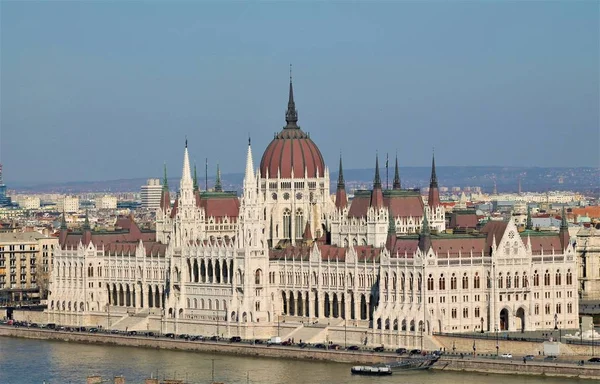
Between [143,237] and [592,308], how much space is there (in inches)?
1414

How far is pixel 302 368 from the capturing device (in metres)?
125

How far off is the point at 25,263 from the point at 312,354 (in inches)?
2119

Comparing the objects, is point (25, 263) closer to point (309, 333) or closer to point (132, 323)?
point (132, 323)

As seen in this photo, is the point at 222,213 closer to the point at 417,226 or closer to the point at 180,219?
the point at 180,219

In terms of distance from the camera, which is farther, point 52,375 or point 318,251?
point 318,251

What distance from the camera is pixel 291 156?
152m

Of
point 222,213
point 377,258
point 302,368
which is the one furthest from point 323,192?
point 302,368

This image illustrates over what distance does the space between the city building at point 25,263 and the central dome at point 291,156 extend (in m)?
29.6

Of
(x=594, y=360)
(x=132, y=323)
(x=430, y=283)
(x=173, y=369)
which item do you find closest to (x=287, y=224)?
(x=132, y=323)

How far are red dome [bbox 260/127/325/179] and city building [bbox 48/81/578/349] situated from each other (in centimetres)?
10

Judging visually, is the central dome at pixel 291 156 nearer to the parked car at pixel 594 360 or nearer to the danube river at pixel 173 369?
the danube river at pixel 173 369

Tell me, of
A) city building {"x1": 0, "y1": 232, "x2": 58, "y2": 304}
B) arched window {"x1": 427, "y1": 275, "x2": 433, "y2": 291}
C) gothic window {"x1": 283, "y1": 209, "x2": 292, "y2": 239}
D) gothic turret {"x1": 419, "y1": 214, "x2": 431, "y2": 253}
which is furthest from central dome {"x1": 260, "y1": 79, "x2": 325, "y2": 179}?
city building {"x1": 0, "y1": 232, "x2": 58, "y2": 304}

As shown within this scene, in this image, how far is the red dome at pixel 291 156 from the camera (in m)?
152

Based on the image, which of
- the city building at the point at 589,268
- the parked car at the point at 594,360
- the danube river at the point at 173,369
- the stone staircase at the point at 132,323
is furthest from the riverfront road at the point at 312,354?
the city building at the point at 589,268
